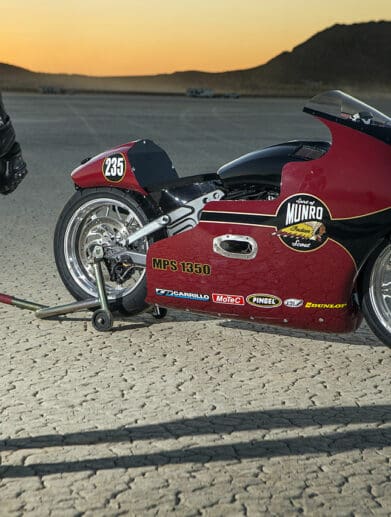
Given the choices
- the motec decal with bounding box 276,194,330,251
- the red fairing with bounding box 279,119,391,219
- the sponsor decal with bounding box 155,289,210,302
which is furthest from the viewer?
the sponsor decal with bounding box 155,289,210,302

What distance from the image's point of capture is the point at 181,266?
6344mm

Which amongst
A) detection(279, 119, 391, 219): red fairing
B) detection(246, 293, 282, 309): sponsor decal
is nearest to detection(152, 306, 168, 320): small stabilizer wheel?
detection(246, 293, 282, 309): sponsor decal

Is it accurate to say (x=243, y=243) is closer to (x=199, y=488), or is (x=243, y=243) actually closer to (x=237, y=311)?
(x=237, y=311)

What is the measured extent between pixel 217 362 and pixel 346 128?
140 cm

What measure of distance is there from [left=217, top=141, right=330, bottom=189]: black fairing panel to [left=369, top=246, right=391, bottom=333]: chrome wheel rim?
0.66 metres

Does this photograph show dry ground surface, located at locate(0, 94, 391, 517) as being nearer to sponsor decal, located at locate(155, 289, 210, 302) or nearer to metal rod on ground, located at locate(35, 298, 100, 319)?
metal rod on ground, located at locate(35, 298, 100, 319)

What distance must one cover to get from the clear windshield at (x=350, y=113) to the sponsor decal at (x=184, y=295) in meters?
1.17

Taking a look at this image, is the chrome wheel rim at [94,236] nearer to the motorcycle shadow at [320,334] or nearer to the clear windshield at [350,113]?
the motorcycle shadow at [320,334]

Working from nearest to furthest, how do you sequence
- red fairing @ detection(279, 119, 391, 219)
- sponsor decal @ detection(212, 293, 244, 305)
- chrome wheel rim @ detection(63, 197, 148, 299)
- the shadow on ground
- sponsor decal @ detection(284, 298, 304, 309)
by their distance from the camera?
the shadow on ground < red fairing @ detection(279, 119, 391, 219) < sponsor decal @ detection(284, 298, 304, 309) < sponsor decal @ detection(212, 293, 244, 305) < chrome wheel rim @ detection(63, 197, 148, 299)

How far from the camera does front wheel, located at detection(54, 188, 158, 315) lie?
6.82 m

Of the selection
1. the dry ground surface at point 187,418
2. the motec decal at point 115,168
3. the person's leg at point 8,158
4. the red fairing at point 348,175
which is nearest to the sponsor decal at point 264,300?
the dry ground surface at point 187,418

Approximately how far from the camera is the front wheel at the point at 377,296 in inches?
236

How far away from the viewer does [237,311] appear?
6.23 meters

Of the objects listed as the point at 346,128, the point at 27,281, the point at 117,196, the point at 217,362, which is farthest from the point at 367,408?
the point at 27,281
